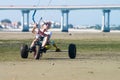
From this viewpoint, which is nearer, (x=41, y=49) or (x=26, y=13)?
(x=41, y=49)

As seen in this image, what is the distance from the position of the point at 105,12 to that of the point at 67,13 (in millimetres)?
9634

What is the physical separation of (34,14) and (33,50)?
47.0 inches

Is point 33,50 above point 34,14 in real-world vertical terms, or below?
below

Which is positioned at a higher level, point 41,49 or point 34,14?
A: point 34,14

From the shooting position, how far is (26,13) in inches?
5226
